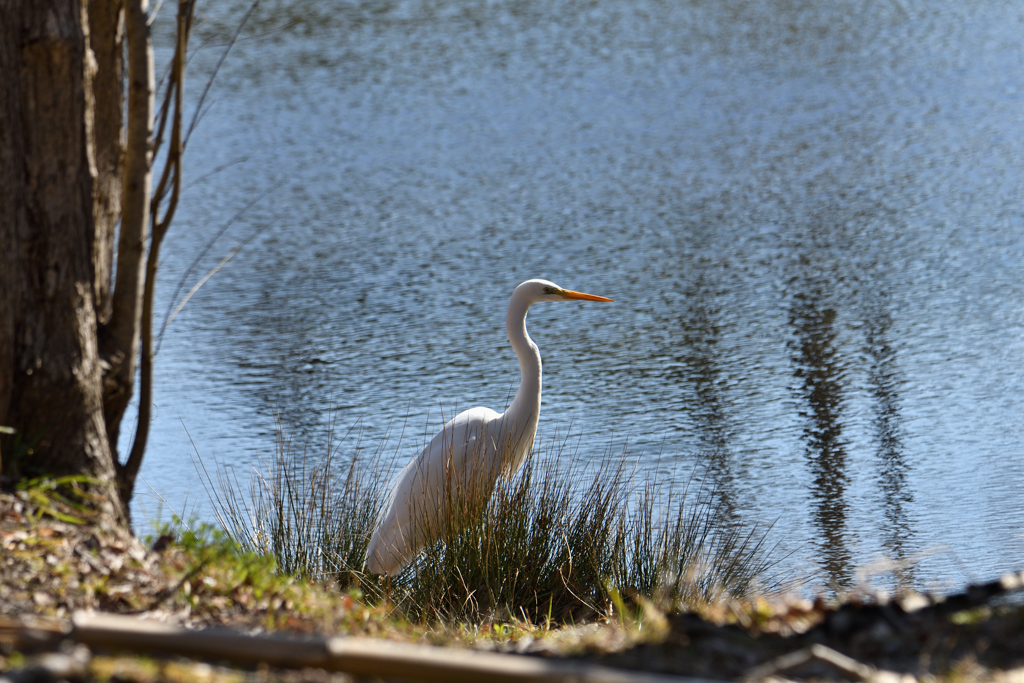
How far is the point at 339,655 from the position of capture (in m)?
1.86

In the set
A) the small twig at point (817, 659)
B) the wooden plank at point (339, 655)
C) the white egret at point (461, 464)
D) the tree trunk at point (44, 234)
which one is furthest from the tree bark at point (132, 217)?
Answer: the small twig at point (817, 659)

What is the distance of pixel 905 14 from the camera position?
12.3 metres

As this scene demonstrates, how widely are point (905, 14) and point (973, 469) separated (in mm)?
9395

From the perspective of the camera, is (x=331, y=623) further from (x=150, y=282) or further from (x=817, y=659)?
(x=150, y=282)

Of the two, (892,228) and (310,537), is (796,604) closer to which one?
(310,537)

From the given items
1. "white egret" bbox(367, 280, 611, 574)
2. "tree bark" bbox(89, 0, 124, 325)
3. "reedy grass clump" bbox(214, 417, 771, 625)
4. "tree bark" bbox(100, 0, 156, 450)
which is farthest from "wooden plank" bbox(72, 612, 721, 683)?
"white egret" bbox(367, 280, 611, 574)

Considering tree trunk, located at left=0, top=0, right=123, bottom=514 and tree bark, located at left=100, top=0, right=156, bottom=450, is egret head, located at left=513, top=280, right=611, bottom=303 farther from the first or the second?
tree trunk, located at left=0, top=0, right=123, bottom=514

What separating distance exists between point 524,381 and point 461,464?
0.46 m

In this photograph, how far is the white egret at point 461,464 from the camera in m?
3.74

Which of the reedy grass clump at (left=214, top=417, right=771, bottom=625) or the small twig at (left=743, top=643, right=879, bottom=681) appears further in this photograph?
the reedy grass clump at (left=214, top=417, right=771, bottom=625)

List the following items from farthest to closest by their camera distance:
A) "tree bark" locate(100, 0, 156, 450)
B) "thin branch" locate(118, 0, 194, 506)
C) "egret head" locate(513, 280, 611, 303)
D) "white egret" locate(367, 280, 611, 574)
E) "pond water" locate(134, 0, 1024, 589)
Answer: "pond water" locate(134, 0, 1024, 589)
"egret head" locate(513, 280, 611, 303)
"white egret" locate(367, 280, 611, 574)
"thin branch" locate(118, 0, 194, 506)
"tree bark" locate(100, 0, 156, 450)

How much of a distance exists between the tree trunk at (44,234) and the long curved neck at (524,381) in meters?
1.72

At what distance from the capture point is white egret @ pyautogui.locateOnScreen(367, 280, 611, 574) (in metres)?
3.74

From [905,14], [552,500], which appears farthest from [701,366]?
[905,14]
